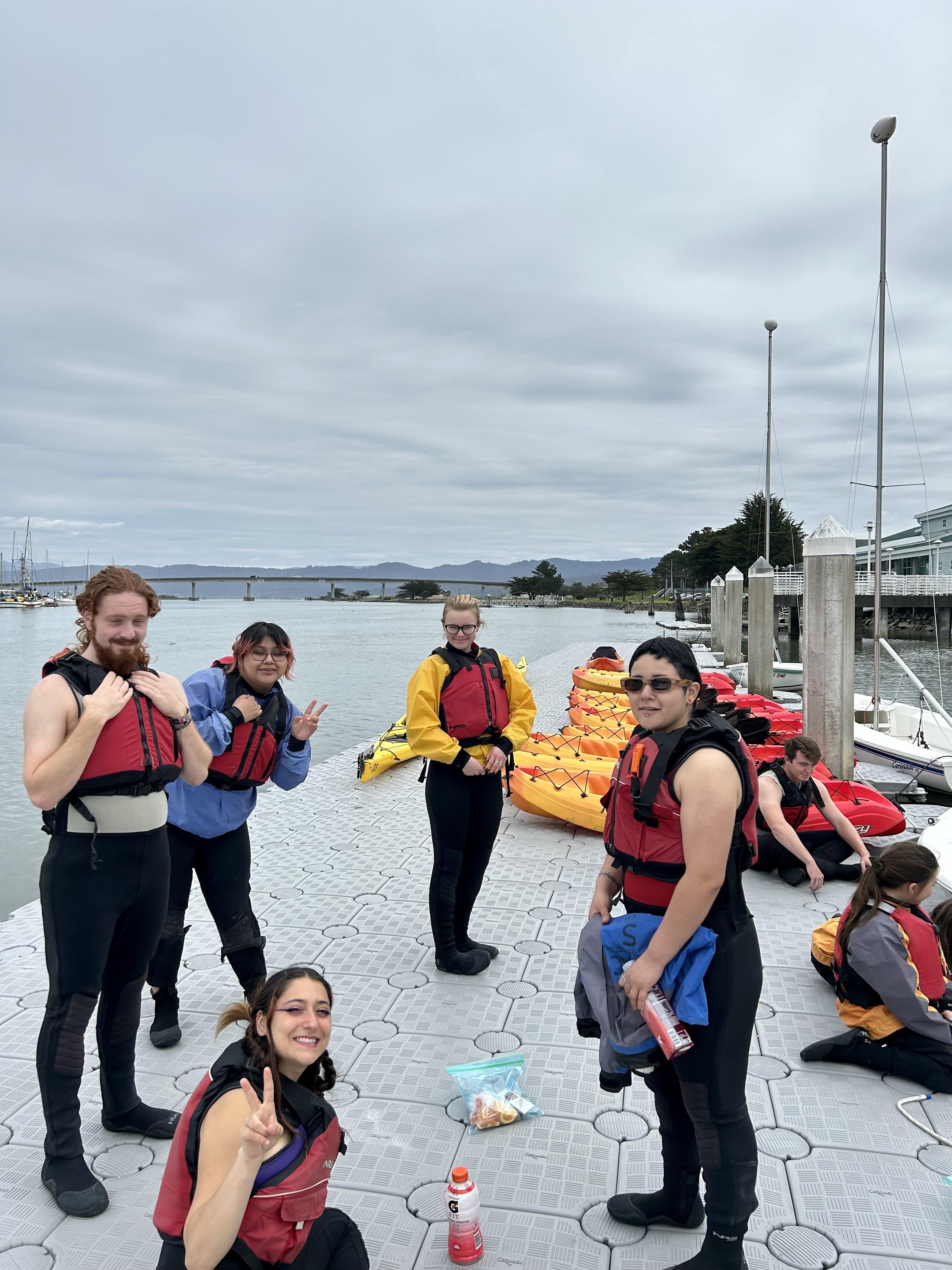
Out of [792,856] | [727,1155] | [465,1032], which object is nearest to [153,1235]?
[465,1032]

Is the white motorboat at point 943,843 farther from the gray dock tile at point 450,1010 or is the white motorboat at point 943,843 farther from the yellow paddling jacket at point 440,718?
the gray dock tile at point 450,1010

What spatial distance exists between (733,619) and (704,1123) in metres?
25.2

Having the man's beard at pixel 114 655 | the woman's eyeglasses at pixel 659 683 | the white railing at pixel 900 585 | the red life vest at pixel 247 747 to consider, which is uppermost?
the white railing at pixel 900 585

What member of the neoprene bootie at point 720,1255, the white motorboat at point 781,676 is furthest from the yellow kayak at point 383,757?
the white motorboat at point 781,676

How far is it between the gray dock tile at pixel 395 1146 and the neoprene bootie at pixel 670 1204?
1.87ft

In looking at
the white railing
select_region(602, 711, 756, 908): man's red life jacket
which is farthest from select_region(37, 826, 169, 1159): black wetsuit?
the white railing

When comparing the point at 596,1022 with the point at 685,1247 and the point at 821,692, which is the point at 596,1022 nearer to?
the point at 685,1247

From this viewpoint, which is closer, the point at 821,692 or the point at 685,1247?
the point at 685,1247

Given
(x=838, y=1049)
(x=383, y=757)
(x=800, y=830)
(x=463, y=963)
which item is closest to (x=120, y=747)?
(x=463, y=963)

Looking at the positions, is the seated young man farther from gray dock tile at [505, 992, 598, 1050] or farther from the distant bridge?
the distant bridge

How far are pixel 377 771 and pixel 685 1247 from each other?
6.39 meters

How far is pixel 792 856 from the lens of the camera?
17.0ft

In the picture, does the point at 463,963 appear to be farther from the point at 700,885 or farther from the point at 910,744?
the point at 910,744

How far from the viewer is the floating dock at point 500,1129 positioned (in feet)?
7.36
